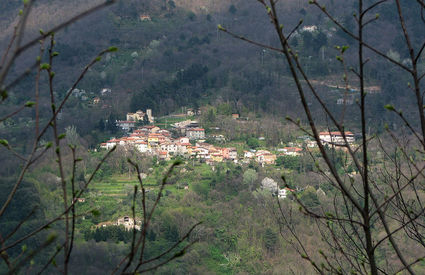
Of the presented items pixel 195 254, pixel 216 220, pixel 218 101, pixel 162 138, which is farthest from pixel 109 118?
pixel 195 254

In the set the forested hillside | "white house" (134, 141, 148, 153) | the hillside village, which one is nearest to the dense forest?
the forested hillside

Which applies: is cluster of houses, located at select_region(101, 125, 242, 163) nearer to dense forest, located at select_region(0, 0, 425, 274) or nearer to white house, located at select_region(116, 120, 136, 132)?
dense forest, located at select_region(0, 0, 425, 274)

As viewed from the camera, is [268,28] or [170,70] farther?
[268,28]

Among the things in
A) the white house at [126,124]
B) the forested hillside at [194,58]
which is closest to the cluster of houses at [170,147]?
the white house at [126,124]

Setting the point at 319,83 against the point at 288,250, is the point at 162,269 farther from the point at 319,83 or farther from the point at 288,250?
the point at 319,83

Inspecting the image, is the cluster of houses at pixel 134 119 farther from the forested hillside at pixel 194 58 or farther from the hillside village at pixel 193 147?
the hillside village at pixel 193 147

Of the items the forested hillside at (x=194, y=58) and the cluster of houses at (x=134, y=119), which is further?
the forested hillside at (x=194, y=58)

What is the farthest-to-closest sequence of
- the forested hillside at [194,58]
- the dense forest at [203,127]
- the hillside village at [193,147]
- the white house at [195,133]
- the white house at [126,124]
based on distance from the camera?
the forested hillside at [194,58]
the white house at [126,124]
the white house at [195,133]
the hillside village at [193,147]
the dense forest at [203,127]

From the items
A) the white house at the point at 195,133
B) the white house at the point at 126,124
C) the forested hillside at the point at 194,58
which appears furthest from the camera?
the forested hillside at the point at 194,58

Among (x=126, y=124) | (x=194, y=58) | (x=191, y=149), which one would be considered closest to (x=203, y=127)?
(x=191, y=149)
